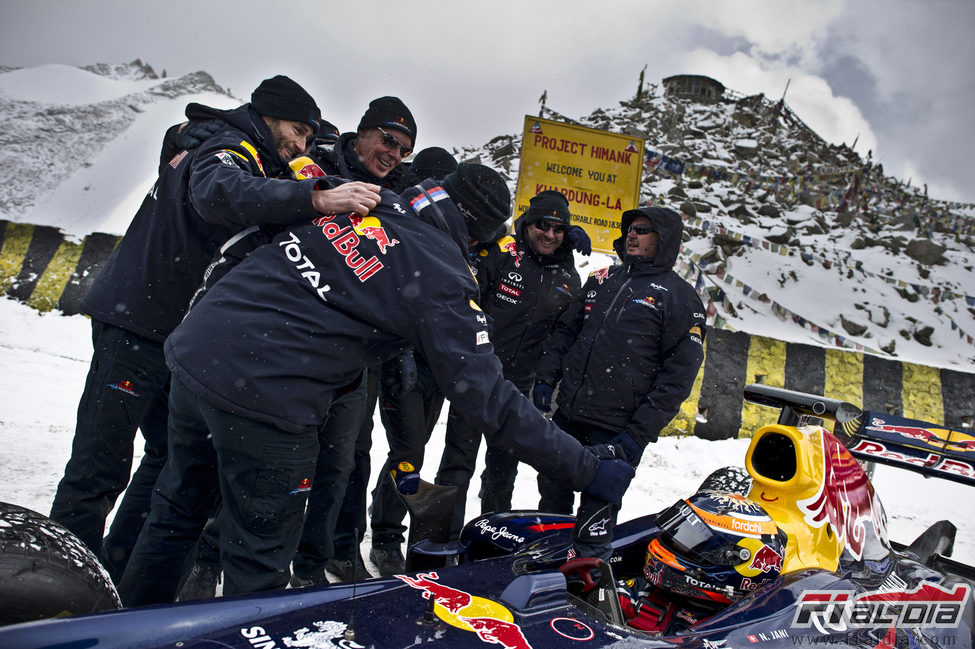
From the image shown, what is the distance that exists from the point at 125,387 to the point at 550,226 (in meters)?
2.41

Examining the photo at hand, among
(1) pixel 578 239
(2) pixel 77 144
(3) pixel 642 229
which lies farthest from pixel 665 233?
(2) pixel 77 144

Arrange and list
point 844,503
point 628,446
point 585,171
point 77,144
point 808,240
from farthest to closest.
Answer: point 808,240 < point 77,144 < point 585,171 < point 628,446 < point 844,503

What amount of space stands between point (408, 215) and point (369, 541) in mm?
2513

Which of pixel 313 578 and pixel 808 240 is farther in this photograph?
pixel 808 240

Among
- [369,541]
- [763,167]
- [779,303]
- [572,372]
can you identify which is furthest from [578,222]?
[763,167]

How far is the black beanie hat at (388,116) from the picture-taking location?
310 centimetres

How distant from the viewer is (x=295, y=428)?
1911 mm

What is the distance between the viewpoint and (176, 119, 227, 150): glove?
258 centimetres

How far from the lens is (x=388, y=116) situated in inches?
123

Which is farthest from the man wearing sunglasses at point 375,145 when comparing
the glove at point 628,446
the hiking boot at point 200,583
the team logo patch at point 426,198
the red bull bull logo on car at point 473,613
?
the red bull bull logo on car at point 473,613

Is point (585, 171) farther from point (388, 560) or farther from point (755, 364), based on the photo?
point (388, 560)

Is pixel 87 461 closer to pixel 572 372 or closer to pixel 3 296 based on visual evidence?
pixel 572 372

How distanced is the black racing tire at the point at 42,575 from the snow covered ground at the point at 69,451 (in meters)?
2.04

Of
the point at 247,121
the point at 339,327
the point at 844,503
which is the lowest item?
the point at 844,503
